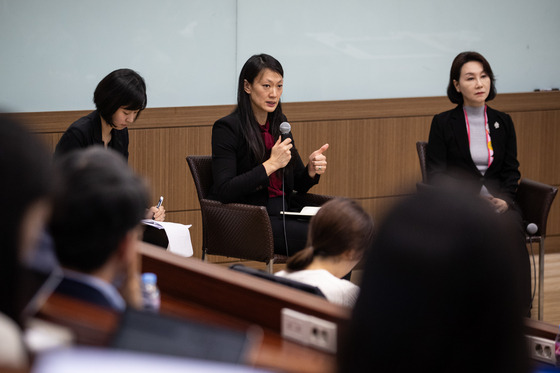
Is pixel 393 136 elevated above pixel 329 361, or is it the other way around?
pixel 393 136

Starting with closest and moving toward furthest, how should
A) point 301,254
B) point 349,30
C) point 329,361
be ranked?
1. point 329,361
2. point 301,254
3. point 349,30

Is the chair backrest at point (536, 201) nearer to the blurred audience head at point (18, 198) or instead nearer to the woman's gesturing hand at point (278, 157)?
the woman's gesturing hand at point (278, 157)

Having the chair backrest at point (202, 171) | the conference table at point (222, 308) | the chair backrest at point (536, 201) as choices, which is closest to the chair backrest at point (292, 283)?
the conference table at point (222, 308)

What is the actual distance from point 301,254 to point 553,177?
4.03 metres

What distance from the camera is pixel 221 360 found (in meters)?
1.36

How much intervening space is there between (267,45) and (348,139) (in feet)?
2.99

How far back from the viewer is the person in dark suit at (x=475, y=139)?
4410 mm

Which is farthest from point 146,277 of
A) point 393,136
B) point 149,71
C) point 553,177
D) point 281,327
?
point 553,177

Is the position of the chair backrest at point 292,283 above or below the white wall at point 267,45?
below

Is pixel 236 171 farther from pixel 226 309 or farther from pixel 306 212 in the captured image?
pixel 226 309

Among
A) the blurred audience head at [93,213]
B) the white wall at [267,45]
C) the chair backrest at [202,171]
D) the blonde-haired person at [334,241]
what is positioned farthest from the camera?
the white wall at [267,45]

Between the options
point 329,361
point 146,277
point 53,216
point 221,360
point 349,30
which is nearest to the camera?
point 221,360

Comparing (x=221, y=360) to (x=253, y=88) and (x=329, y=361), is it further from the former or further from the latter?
(x=253, y=88)

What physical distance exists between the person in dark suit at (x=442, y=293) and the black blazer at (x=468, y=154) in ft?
11.6
